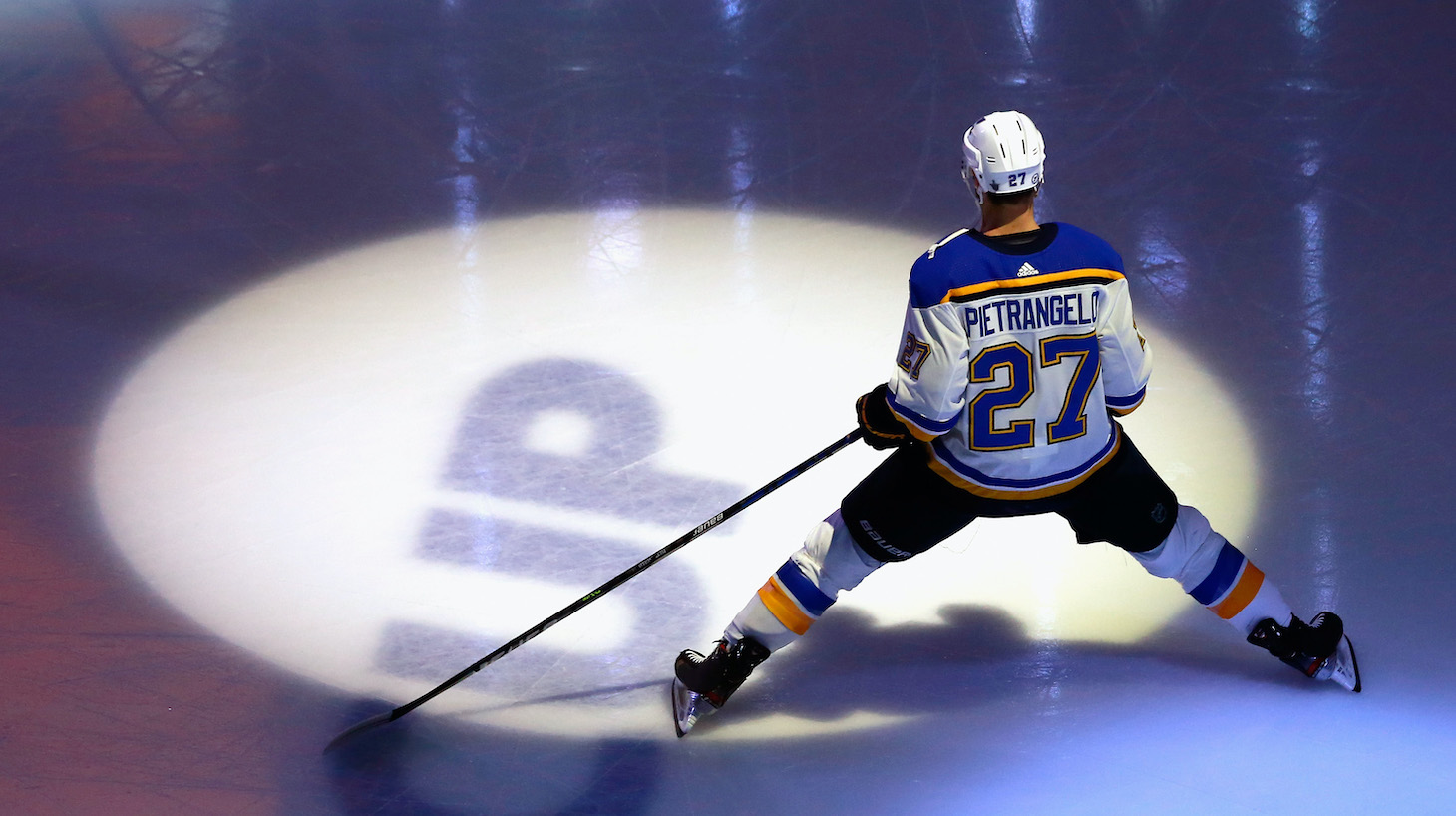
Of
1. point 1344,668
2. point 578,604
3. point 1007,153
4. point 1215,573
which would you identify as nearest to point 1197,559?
point 1215,573

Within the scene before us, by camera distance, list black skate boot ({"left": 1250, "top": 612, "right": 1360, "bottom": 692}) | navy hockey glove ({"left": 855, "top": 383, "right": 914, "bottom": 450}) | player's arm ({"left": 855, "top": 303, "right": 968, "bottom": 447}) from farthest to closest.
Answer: black skate boot ({"left": 1250, "top": 612, "right": 1360, "bottom": 692}), navy hockey glove ({"left": 855, "top": 383, "right": 914, "bottom": 450}), player's arm ({"left": 855, "top": 303, "right": 968, "bottom": 447})

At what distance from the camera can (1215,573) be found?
258cm

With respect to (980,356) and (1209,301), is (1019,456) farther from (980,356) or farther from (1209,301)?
(1209,301)

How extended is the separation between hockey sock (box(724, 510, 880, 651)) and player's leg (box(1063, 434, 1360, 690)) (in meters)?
0.42

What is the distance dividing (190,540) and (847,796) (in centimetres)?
168

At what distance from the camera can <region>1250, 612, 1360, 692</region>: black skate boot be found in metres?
2.62

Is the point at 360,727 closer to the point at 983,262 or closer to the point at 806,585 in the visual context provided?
the point at 806,585

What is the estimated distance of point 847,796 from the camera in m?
2.48

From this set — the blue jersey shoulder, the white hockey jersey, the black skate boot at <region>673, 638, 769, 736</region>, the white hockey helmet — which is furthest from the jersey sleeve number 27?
the black skate boot at <region>673, 638, 769, 736</region>

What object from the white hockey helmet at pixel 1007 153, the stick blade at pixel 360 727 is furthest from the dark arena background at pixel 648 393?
the white hockey helmet at pixel 1007 153

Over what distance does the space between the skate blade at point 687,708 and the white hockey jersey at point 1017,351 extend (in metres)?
0.74

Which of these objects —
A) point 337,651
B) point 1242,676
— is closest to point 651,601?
point 337,651

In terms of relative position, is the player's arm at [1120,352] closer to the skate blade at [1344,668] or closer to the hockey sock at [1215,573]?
the hockey sock at [1215,573]

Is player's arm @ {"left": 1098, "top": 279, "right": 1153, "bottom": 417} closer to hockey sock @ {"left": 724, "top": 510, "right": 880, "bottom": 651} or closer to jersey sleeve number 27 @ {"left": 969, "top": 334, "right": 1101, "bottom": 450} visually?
jersey sleeve number 27 @ {"left": 969, "top": 334, "right": 1101, "bottom": 450}
